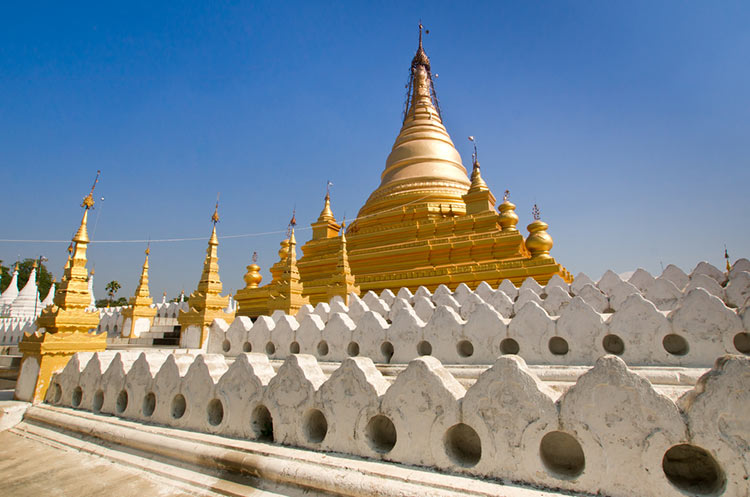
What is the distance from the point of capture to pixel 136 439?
374cm

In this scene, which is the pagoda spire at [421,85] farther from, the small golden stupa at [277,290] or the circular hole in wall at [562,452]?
the circular hole in wall at [562,452]

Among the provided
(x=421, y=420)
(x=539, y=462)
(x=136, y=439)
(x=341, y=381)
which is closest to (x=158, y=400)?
(x=136, y=439)

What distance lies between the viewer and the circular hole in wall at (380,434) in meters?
2.95

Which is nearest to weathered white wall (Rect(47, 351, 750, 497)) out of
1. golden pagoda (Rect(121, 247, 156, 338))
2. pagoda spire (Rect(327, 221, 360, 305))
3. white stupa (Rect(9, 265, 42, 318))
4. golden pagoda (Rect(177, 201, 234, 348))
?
golden pagoda (Rect(177, 201, 234, 348))

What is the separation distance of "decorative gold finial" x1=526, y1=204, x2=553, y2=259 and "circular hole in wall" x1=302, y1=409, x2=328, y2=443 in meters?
11.7

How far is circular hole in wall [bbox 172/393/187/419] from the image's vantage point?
13.4 ft

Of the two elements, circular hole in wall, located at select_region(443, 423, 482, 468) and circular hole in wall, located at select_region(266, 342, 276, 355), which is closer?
circular hole in wall, located at select_region(443, 423, 482, 468)

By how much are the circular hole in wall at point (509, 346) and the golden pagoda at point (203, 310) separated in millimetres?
6623

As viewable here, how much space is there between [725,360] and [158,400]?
4.79 metres

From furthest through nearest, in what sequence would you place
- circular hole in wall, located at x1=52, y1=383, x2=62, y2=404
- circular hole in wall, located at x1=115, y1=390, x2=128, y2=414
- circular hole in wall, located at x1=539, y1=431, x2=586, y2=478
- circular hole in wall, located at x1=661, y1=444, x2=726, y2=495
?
circular hole in wall, located at x1=52, y1=383, x2=62, y2=404 → circular hole in wall, located at x1=115, y1=390, x2=128, y2=414 → circular hole in wall, located at x1=539, y1=431, x2=586, y2=478 → circular hole in wall, located at x1=661, y1=444, x2=726, y2=495

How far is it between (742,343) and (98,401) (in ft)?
24.8

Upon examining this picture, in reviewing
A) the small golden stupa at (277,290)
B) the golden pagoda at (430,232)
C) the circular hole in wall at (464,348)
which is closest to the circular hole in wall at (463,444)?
the circular hole in wall at (464,348)

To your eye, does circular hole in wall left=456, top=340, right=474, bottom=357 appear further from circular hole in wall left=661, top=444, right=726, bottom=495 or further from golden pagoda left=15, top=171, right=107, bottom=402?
golden pagoda left=15, top=171, right=107, bottom=402

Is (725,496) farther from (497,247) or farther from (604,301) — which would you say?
(497,247)
